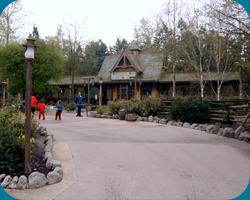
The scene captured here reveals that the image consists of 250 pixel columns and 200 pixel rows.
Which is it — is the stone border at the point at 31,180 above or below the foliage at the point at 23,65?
below

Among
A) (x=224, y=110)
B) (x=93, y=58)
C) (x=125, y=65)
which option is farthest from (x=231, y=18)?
(x=93, y=58)

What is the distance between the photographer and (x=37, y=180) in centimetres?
505

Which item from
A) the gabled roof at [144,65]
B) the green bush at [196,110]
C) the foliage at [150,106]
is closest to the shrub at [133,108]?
the foliage at [150,106]

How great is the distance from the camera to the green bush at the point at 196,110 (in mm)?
14570

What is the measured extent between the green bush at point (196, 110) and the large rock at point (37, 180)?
11151 millimetres

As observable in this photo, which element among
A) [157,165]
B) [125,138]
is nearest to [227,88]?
[125,138]

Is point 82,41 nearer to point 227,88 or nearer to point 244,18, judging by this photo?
point 227,88

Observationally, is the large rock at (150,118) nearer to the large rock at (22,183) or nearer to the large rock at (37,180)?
the large rock at (37,180)

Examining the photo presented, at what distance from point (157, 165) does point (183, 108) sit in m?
8.96

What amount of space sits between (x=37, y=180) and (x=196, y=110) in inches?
447

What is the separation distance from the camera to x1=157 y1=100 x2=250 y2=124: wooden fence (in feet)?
42.4

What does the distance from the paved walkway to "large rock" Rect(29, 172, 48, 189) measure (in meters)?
0.13

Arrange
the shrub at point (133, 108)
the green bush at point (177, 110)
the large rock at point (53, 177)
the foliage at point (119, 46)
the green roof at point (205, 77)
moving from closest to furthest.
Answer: the large rock at point (53, 177), the green bush at point (177, 110), the shrub at point (133, 108), the green roof at point (205, 77), the foliage at point (119, 46)

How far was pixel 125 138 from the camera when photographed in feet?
33.9
